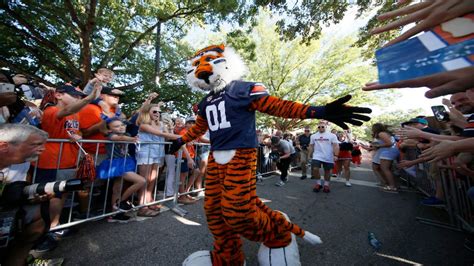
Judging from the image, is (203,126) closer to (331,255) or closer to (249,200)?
(249,200)

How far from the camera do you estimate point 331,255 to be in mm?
2266

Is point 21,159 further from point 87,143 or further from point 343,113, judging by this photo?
point 343,113

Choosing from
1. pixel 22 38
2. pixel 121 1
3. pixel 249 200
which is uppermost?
pixel 121 1

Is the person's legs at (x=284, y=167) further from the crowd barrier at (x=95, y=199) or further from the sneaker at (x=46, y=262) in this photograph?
the sneaker at (x=46, y=262)

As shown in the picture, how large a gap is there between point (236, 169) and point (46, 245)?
2.26 m

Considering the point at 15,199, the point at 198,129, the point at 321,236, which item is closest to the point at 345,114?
the point at 198,129

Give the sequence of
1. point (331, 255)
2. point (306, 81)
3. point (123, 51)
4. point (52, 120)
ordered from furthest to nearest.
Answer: point (306, 81)
point (123, 51)
point (52, 120)
point (331, 255)

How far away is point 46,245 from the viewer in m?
2.15

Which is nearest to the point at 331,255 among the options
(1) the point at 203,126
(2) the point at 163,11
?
(1) the point at 203,126

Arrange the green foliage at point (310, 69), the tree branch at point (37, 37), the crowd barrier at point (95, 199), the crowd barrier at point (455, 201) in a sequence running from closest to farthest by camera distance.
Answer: the crowd barrier at point (95, 199) → the crowd barrier at point (455, 201) → the tree branch at point (37, 37) → the green foliage at point (310, 69)

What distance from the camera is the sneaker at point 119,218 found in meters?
2.91

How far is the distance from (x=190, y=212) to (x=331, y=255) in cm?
218

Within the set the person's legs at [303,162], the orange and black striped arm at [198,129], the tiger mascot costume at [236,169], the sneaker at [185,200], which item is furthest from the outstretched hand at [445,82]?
the person's legs at [303,162]

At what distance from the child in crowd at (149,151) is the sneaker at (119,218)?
25 centimetres
